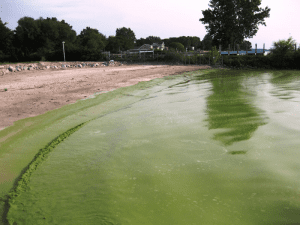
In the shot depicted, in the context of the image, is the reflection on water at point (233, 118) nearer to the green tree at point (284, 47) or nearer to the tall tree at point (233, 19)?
the green tree at point (284, 47)

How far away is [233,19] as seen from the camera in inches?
1521

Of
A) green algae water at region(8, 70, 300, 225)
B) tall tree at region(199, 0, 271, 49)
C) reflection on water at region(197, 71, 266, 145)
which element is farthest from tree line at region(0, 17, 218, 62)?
green algae water at region(8, 70, 300, 225)

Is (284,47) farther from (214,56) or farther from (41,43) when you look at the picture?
(41,43)

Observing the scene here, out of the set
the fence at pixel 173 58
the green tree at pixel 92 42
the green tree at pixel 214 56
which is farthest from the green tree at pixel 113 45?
the green tree at pixel 214 56

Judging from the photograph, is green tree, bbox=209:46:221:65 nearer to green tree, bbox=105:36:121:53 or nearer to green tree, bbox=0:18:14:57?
green tree, bbox=0:18:14:57

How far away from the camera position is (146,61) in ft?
118

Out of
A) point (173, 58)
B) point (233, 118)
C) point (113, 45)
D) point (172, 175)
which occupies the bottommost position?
point (172, 175)

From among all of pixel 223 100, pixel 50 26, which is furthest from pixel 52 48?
pixel 223 100

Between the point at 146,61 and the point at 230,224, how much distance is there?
34955mm

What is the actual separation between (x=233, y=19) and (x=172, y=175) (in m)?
41.4

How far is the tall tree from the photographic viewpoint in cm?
3800

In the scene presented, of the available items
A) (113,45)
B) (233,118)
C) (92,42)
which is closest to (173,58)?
(92,42)

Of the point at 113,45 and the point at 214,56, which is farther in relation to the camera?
the point at 113,45

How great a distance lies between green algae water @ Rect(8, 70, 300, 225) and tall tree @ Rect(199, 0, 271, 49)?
3848 cm
